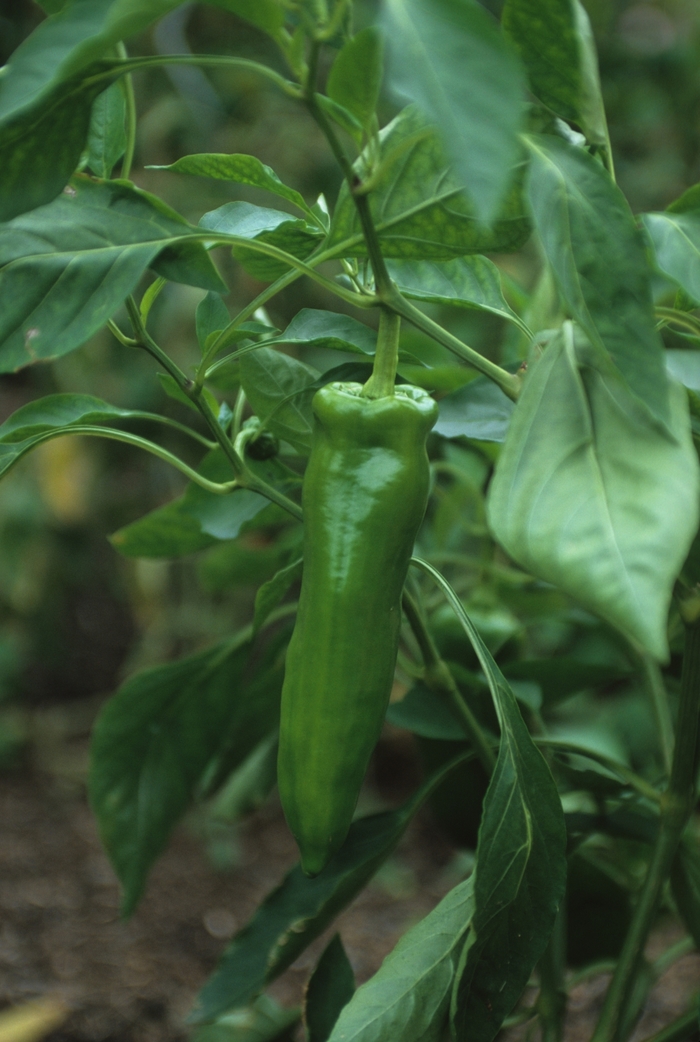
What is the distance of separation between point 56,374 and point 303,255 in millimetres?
1331

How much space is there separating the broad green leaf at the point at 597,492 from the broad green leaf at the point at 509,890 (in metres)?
0.15

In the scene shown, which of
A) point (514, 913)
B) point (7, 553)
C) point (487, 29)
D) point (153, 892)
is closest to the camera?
point (487, 29)

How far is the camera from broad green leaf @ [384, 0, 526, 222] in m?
0.25

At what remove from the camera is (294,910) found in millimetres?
587

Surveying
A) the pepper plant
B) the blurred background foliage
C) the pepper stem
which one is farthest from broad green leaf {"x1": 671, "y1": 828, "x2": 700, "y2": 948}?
the blurred background foliage

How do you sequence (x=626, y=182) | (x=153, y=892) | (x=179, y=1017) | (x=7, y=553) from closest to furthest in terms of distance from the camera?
1. (x=179, y=1017)
2. (x=153, y=892)
3. (x=7, y=553)
4. (x=626, y=182)

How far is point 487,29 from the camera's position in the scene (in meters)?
0.27

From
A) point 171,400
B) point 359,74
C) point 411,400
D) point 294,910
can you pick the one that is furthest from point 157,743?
point 171,400

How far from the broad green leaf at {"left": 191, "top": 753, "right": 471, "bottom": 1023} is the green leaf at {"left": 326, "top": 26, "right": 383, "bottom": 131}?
39cm

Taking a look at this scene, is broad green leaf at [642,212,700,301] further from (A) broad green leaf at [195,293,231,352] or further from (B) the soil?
(B) the soil

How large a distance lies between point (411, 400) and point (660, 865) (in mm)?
296

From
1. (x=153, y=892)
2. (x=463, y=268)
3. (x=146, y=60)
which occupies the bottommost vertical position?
(x=153, y=892)

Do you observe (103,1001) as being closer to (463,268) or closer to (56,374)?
(463,268)

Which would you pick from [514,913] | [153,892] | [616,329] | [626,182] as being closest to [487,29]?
[616,329]
